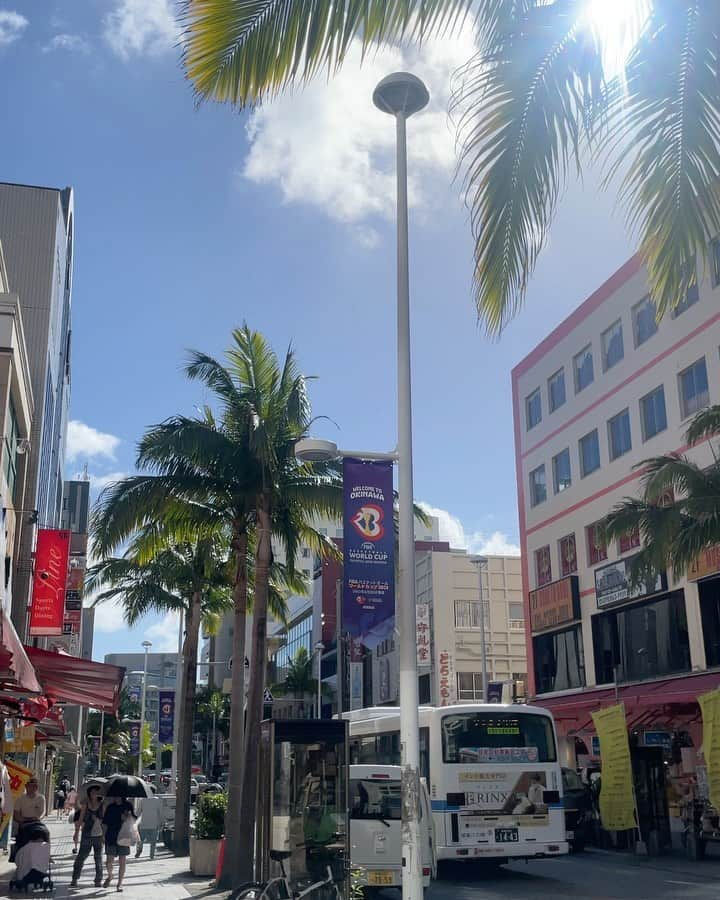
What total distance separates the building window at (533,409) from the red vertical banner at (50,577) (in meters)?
23.6

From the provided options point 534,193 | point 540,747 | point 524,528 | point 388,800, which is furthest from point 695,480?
point 524,528

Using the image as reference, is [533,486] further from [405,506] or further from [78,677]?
[405,506]

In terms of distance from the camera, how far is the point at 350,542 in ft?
42.4

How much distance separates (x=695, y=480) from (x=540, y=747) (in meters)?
6.73

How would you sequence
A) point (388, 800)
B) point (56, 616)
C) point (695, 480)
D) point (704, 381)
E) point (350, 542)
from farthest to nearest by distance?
point (704, 381) < point (56, 616) < point (695, 480) < point (388, 800) < point (350, 542)

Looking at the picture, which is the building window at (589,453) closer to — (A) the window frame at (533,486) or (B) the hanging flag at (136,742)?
(A) the window frame at (533,486)

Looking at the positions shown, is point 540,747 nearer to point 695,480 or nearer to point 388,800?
point 388,800

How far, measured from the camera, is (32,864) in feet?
54.0

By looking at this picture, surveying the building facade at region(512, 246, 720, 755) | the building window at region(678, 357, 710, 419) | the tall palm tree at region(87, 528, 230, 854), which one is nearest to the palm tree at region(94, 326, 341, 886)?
the tall palm tree at region(87, 528, 230, 854)

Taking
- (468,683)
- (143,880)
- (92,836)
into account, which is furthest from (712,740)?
(468,683)

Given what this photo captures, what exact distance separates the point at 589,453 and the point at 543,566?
6096mm

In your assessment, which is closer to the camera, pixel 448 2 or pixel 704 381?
pixel 448 2

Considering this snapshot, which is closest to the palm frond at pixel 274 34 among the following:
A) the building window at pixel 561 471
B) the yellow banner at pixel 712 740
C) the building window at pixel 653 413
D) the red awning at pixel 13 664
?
the red awning at pixel 13 664

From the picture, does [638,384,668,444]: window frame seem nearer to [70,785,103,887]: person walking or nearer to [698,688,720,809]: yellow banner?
[698,688,720,809]: yellow banner
